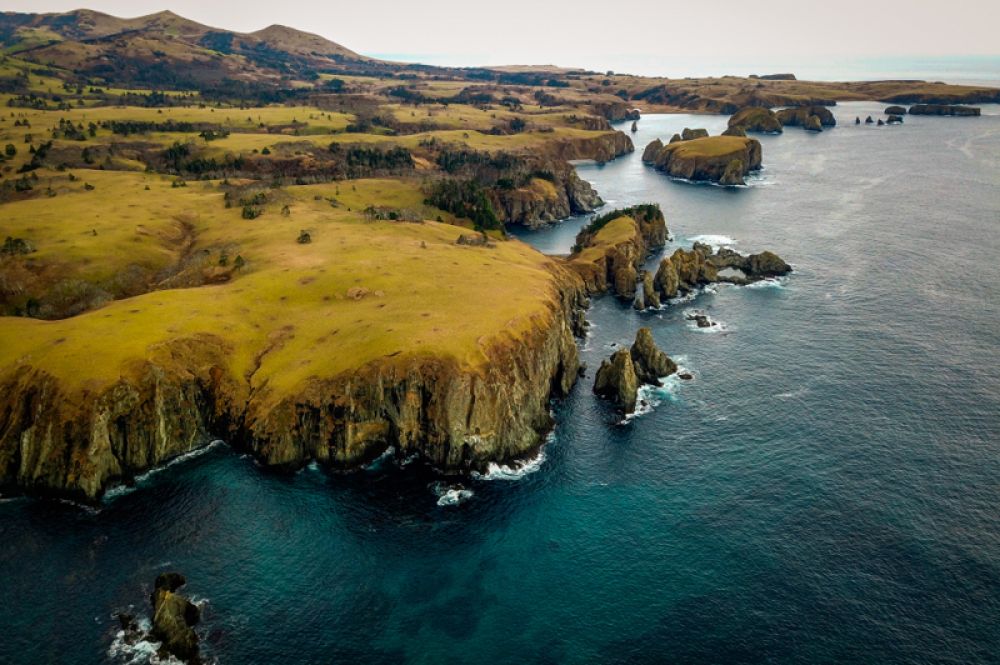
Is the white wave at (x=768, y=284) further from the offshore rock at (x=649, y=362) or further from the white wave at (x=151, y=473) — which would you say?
the white wave at (x=151, y=473)

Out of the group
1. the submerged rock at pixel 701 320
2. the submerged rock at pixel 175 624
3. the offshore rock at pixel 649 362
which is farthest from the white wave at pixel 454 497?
the submerged rock at pixel 701 320

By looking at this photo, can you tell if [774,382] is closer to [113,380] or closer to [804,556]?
[804,556]

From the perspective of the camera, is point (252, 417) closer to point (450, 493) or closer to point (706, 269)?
point (450, 493)

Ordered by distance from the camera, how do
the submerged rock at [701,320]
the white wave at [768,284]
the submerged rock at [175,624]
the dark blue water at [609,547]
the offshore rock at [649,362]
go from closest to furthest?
the submerged rock at [175,624], the dark blue water at [609,547], the offshore rock at [649,362], the submerged rock at [701,320], the white wave at [768,284]

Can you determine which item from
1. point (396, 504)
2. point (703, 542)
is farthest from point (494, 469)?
point (703, 542)

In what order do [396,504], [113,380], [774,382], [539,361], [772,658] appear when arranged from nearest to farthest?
1. [772,658]
2. [396,504]
3. [113,380]
4. [539,361]
5. [774,382]

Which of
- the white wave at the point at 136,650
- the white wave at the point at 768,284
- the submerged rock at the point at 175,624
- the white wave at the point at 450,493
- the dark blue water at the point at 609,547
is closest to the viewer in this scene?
the white wave at the point at 136,650

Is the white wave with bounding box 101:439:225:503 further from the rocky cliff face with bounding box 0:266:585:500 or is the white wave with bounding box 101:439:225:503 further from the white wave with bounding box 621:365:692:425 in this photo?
the white wave with bounding box 621:365:692:425

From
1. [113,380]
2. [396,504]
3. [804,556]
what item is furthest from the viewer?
[113,380]
